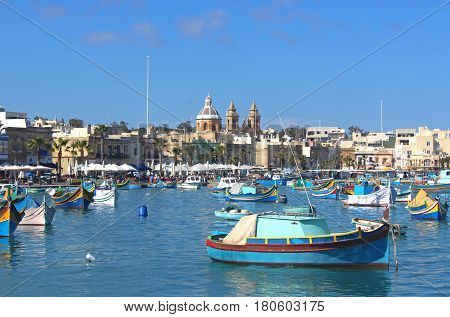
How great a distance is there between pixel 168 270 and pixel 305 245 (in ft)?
19.2

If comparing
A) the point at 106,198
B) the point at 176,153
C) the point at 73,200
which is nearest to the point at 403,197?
the point at 106,198

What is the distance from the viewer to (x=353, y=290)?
30250 millimetres

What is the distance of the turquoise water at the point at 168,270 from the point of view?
30.2m

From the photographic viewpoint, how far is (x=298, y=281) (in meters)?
31.5

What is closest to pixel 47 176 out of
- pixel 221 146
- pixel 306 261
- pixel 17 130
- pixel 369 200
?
pixel 17 130

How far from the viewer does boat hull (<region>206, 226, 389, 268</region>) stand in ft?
109

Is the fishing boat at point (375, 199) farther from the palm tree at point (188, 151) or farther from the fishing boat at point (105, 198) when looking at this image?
the palm tree at point (188, 151)

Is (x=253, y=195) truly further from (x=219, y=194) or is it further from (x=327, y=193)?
(x=327, y=193)

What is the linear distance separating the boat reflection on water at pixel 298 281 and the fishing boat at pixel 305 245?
369 millimetres

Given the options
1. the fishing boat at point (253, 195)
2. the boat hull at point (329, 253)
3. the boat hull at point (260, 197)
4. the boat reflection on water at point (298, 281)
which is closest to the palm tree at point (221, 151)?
the fishing boat at point (253, 195)

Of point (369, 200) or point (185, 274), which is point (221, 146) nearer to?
point (369, 200)

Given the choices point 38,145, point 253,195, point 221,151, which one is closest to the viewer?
point 253,195

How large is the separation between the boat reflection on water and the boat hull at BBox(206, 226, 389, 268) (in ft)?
1.02

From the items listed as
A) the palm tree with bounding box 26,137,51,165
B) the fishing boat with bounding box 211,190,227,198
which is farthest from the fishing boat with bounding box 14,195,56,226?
the palm tree with bounding box 26,137,51,165
